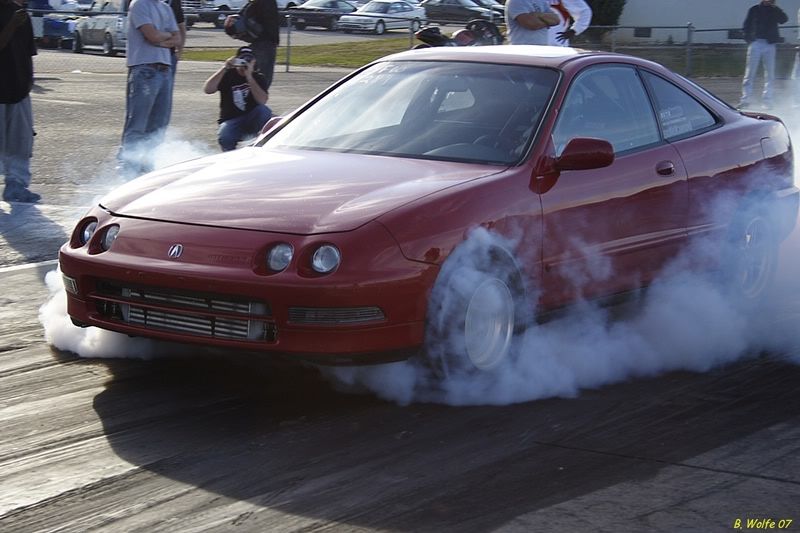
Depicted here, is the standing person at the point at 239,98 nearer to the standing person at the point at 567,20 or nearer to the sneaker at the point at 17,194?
the sneaker at the point at 17,194

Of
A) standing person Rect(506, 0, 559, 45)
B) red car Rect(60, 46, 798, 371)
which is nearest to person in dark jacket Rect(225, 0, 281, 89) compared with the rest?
standing person Rect(506, 0, 559, 45)

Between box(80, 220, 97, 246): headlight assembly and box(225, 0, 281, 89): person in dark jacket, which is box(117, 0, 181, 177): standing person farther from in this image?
box(80, 220, 97, 246): headlight assembly

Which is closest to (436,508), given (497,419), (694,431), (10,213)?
(497,419)

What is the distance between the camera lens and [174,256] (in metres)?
5.33

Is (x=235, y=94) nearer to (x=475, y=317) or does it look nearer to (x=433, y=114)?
(x=433, y=114)

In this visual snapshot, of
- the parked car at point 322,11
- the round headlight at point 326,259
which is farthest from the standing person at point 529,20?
the parked car at point 322,11

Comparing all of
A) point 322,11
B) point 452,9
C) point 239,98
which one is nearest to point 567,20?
point 239,98

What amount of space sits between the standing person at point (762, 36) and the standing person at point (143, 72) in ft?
38.0

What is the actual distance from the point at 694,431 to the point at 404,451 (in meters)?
1.22

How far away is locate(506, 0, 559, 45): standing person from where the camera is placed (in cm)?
1141

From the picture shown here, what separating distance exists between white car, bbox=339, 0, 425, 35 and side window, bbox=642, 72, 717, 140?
31052mm

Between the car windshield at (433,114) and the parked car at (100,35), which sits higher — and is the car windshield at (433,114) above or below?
above

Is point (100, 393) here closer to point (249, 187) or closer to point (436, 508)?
point (249, 187)

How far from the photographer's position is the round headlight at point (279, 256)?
518 cm
